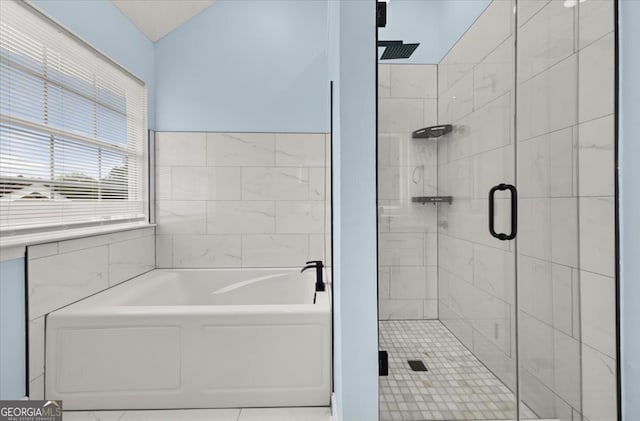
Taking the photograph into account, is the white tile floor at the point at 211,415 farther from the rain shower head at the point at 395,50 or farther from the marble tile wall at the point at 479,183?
the rain shower head at the point at 395,50

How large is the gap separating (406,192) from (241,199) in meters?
2.09

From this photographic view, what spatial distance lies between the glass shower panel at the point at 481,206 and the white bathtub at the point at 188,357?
2.52 ft

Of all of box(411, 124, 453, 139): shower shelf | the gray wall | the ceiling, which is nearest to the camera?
the gray wall

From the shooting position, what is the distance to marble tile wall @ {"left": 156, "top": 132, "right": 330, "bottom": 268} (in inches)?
125

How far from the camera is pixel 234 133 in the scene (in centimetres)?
320

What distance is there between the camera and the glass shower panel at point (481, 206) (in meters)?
1.31

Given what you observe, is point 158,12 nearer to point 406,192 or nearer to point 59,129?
point 59,129

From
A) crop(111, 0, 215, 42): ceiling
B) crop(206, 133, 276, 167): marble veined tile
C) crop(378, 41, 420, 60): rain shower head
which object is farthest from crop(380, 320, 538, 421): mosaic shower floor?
crop(111, 0, 215, 42): ceiling

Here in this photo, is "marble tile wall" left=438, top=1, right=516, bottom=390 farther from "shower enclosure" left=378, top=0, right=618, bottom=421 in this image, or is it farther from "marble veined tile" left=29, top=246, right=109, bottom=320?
"marble veined tile" left=29, top=246, right=109, bottom=320

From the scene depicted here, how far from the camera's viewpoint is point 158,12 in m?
2.88

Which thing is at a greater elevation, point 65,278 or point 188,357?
point 65,278

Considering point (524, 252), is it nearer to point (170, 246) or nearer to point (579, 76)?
point (579, 76)

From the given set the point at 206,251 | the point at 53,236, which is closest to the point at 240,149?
the point at 206,251

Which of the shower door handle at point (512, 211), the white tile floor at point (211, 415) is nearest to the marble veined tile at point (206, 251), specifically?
the white tile floor at point (211, 415)
